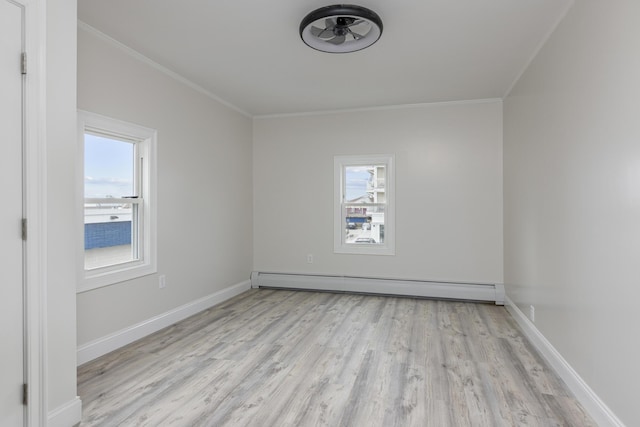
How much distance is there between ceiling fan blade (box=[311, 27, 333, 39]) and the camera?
2.69 metres

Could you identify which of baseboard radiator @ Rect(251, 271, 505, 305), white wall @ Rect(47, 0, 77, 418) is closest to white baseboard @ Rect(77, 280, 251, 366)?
baseboard radiator @ Rect(251, 271, 505, 305)

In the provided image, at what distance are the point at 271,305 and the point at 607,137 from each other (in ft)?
12.3

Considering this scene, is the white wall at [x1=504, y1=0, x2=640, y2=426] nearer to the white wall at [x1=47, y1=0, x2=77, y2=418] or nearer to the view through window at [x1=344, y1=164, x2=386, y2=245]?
the view through window at [x1=344, y1=164, x2=386, y2=245]

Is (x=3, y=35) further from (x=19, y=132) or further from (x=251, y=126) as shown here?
(x=251, y=126)

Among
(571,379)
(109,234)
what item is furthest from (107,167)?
(571,379)

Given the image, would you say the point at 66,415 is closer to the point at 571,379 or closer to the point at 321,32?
the point at 321,32

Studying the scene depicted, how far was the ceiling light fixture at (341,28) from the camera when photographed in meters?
2.44

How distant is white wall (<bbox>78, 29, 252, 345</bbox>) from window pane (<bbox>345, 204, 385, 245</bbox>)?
1.52m

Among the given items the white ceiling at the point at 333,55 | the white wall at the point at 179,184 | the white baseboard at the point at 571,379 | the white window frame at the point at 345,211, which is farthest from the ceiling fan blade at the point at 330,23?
the white baseboard at the point at 571,379

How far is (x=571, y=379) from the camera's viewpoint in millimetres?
2436

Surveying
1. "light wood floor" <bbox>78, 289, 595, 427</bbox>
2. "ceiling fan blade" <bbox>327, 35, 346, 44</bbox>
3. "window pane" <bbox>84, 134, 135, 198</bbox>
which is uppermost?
"ceiling fan blade" <bbox>327, 35, 346, 44</bbox>

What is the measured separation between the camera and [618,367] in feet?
6.14

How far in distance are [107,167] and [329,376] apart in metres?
2.55

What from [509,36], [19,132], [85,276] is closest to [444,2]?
[509,36]
